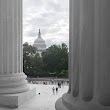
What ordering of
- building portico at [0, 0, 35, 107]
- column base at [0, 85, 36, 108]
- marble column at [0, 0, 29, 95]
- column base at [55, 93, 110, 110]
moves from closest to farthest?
column base at [55, 93, 110, 110], column base at [0, 85, 36, 108], building portico at [0, 0, 35, 107], marble column at [0, 0, 29, 95]

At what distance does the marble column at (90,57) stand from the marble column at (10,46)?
34526 millimetres

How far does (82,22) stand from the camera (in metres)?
20.6

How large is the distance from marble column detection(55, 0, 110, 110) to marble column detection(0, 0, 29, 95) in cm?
3453

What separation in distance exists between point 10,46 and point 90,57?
40248mm

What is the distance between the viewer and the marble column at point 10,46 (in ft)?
183

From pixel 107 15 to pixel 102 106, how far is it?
8.12 m

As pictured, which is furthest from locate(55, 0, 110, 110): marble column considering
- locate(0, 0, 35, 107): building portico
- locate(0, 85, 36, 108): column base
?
locate(0, 0, 35, 107): building portico

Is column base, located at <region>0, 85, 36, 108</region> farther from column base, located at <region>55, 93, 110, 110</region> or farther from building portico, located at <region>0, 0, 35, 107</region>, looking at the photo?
column base, located at <region>55, 93, 110, 110</region>

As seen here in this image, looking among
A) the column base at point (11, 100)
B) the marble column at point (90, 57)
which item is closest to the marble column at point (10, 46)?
the column base at point (11, 100)

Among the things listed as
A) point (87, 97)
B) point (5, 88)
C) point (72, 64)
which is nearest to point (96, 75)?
point (87, 97)

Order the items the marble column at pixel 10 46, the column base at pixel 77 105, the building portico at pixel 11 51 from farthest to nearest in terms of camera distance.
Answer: the marble column at pixel 10 46, the building portico at pixel 11 51, the column base at pixel 77 105

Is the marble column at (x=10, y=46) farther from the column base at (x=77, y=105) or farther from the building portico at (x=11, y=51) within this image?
the column base at (x=77, y=105)

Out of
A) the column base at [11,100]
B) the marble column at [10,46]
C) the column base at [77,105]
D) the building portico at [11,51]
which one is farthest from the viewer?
the marble column at [10,46]

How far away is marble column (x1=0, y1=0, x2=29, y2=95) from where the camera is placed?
183ft
